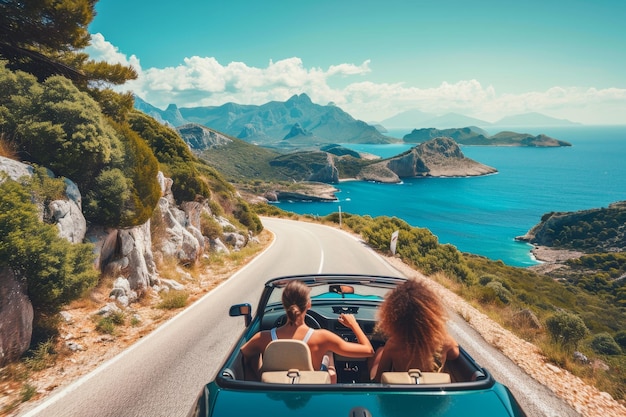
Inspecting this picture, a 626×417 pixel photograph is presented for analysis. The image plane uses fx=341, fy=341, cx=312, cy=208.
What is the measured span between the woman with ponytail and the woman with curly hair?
27cm

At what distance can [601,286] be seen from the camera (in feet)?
144

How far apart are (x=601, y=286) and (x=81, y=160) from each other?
187 feet

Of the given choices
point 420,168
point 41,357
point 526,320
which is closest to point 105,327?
point 41,357

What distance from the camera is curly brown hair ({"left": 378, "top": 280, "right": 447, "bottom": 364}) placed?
2.36 m

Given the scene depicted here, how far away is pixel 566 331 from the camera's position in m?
7.35

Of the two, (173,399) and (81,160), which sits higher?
(81,160)

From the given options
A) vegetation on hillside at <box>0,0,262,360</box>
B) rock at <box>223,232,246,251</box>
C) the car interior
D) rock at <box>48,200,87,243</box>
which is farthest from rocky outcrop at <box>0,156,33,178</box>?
rock at <box>223,232,246,251</box>

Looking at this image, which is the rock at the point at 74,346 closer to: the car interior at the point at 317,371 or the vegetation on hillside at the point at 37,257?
the vegetation on hillside at the point at 37,257

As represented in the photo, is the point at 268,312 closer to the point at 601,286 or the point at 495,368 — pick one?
the point at 495,368

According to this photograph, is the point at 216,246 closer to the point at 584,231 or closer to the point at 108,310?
the point at 108,310

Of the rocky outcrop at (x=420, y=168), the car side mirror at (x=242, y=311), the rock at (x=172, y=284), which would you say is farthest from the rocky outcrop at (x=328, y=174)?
the car side mirror at (x=242, y=311)

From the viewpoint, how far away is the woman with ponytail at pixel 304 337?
272 cm

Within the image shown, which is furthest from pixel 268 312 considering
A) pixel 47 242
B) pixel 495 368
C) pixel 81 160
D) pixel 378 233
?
pixel 378 233

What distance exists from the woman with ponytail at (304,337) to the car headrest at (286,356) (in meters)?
0.22
